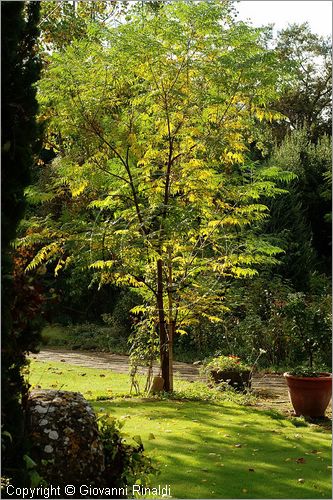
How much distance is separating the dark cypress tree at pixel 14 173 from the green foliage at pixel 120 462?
850 mm

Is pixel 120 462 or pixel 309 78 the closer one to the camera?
pixel 120 462

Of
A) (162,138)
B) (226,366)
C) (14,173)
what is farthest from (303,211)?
(14,173)

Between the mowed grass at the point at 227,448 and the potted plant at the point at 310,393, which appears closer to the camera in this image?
the mowed grass at the point at 227,448

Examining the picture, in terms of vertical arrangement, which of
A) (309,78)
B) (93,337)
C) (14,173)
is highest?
(309,78)

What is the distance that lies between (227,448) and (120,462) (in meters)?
1.82

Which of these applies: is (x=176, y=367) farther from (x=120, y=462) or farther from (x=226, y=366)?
(x=120, y=462)

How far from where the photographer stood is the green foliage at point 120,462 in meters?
4.77

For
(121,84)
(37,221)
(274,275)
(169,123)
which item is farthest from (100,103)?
(274,275)

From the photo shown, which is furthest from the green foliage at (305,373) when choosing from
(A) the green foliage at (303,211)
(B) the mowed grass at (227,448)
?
(A) the green foliage at (303,211)

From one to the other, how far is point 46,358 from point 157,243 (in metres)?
6.17

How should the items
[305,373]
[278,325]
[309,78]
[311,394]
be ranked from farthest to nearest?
[309,78] → [278,325] → [305,373] → [311,394]

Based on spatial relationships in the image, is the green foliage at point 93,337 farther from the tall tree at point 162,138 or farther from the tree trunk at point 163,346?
the tall tree at point 162,138

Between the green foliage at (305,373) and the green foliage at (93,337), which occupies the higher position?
the green foliage at (93,337)

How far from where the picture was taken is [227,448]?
6.38 meters
